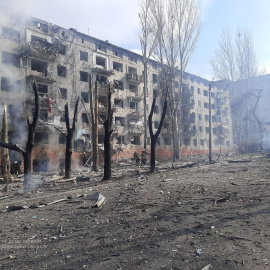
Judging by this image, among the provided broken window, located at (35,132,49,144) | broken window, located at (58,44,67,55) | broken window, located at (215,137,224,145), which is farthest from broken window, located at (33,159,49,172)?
broken window, located at (215,137,224,145)

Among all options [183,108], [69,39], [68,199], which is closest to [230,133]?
[183,108]

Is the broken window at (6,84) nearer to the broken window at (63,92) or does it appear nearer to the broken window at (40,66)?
the broken window at (40,66)

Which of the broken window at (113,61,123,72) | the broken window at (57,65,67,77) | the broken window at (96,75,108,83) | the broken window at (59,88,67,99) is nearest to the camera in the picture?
the broken window at (59,88,67,99)

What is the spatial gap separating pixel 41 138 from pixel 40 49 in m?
8.26

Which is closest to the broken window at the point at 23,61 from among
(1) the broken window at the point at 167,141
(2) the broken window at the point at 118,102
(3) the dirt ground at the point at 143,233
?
(2) the broken window at the point at 118,102

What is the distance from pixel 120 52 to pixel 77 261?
33.8 m

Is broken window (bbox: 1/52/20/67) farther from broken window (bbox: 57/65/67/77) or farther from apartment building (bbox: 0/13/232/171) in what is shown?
broken window (bbox: 57/65/67/77)

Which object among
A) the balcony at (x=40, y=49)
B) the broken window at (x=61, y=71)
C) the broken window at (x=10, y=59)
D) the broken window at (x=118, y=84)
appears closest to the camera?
the broken window at (x=10, y=59)

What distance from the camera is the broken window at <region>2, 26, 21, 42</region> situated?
74.6 ft

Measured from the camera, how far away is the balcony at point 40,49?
24.6m

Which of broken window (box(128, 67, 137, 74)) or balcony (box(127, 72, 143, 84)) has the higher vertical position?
broken window (box(128, 67, 137, 74))

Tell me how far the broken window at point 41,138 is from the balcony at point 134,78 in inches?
553

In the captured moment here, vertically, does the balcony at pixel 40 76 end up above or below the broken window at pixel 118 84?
below

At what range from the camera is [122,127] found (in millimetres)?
33750
